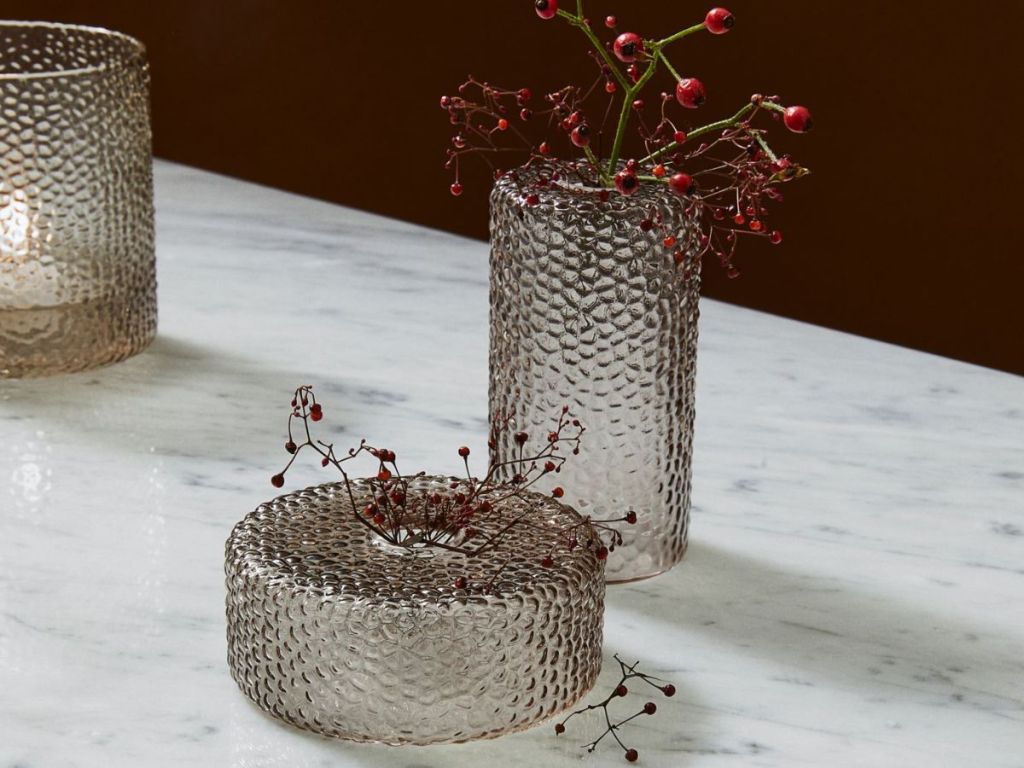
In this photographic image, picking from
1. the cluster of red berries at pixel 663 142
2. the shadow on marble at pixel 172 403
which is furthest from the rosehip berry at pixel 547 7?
the shadow on marble at pixel 172 403

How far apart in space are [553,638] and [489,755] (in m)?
0.06

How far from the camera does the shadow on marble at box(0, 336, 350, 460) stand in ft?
3.35

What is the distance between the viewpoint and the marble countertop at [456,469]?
713 millimetres

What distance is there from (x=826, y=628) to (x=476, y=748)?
0.21m

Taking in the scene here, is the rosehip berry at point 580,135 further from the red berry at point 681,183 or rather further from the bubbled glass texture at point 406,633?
the bubbled glass texture at point 406,633

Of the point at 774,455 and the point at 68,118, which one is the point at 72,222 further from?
the point at 774,455

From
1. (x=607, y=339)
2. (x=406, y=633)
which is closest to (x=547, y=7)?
(x=607, y=339)

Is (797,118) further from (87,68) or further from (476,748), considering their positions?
(87,68)

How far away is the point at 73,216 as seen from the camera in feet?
3.60

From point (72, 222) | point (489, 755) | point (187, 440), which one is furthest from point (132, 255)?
point (489, 755)

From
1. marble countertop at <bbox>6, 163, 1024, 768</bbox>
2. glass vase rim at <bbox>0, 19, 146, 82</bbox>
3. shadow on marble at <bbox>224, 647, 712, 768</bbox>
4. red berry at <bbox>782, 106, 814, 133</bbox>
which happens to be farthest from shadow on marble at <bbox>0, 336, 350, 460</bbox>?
red berry at <bbox>782, 106, 814, 133</bbox>

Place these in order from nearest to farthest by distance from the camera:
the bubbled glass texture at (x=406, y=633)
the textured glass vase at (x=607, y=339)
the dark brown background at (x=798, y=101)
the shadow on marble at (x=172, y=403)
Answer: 1. the bubbled glass texture at (x=406, y=633)
2. the textured glass vase at (x=607, y=339)
3. the shadow on marble at (x=172, y=403)
4. the dark brown background at (x=798, y=101)

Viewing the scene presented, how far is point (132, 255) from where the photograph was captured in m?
1.12

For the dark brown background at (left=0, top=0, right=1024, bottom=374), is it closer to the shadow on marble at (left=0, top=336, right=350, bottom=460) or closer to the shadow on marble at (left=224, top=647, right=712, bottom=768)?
the shadow on marble at (left=0, top=336, right=350, bottom=460)
